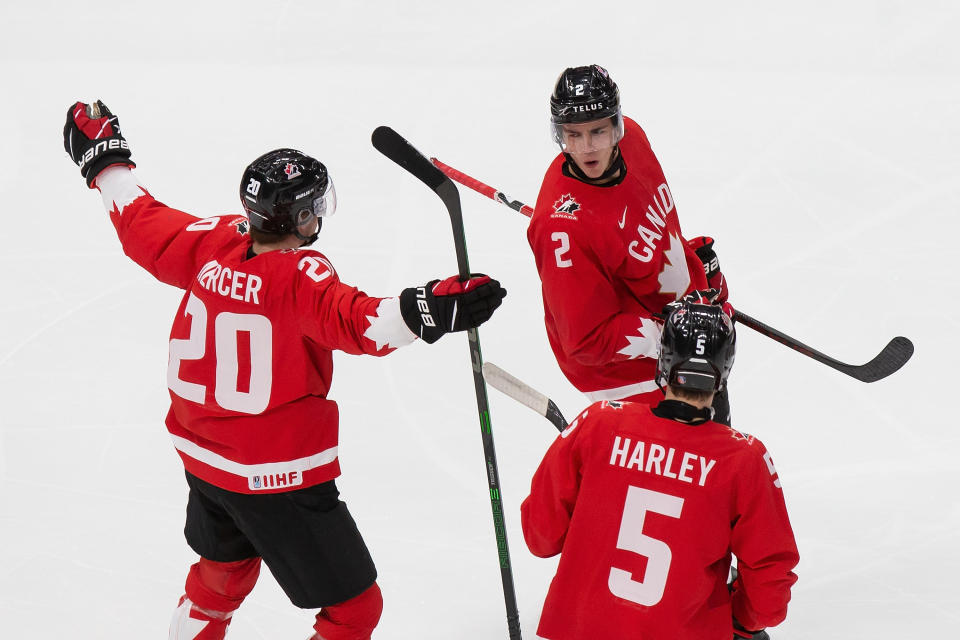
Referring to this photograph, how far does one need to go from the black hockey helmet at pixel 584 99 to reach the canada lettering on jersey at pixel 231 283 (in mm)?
759

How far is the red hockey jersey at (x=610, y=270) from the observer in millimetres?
2414

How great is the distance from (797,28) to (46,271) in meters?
4.06

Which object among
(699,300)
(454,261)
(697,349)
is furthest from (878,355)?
(454,261)

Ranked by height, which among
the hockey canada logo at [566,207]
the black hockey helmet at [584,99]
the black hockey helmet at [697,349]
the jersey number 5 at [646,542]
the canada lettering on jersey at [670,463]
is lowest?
the jersey number 5 at [646,542]

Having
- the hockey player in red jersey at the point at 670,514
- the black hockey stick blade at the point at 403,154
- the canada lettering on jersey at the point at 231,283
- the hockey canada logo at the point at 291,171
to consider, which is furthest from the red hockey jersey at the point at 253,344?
the hockey player in red jersey at the point at 670,514

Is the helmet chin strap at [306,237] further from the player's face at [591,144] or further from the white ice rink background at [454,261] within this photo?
the white ice rink background at [454,261]

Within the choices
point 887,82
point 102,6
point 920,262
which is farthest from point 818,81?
point 102,6

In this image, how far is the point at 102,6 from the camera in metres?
6.56

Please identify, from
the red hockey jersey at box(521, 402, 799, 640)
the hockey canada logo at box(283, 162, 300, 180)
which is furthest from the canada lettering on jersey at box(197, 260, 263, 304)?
the red hockey jersey at box(521, 402, 799, 640)

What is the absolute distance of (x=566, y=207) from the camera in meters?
2.44

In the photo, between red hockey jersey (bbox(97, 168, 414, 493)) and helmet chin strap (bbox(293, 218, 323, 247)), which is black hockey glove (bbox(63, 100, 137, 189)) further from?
helmet chin strap (bbox(293, 218, 323, 247))

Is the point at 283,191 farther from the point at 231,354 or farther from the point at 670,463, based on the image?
the point at 670,463

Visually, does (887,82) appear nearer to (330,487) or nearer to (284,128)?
(284,128)

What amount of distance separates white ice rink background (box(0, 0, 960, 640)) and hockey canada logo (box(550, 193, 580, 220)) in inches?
45.6
